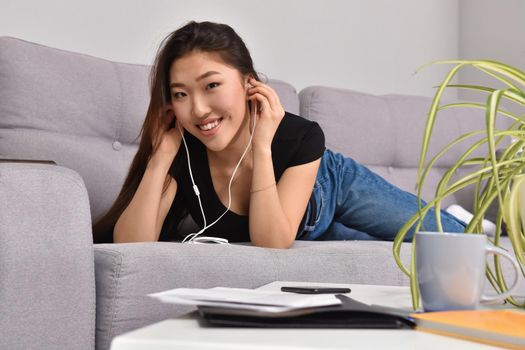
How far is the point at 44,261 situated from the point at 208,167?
0.83 metres

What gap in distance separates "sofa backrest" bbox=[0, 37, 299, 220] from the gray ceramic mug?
1332mm

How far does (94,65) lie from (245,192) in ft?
1.93

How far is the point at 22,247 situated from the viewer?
120 centimetres

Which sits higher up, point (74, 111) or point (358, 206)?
point (74, 111)

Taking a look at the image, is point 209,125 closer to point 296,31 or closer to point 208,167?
point 208,167

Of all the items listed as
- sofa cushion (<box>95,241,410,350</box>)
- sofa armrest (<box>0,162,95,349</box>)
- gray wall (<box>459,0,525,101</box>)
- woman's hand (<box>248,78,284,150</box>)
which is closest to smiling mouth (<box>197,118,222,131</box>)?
woman's hand (<box>248,78,284,150</box>)

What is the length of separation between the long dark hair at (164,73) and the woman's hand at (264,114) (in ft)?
0.20

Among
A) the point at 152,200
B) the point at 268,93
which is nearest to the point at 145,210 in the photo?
the point at 152,200

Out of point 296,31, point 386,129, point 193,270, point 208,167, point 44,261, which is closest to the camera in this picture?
point 44,261

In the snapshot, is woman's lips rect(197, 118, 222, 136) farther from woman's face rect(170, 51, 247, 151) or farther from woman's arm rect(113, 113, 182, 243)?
woman's arm rect(113, 113, 182, 243)

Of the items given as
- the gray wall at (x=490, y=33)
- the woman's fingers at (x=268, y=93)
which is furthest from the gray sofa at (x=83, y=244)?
the gray wall at (x=490, y=33)

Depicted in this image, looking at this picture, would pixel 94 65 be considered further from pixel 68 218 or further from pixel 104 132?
pixel 68 218

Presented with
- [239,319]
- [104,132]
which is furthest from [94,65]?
[239,319]

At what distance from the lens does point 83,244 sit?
4.17ft
